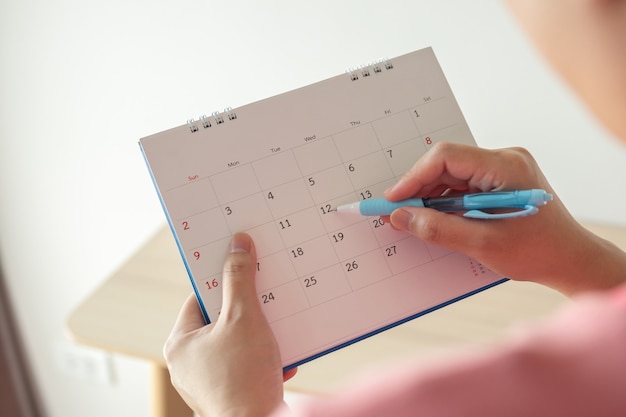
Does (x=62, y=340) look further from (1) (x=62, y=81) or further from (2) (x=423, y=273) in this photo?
(2) (x=423, y=273)

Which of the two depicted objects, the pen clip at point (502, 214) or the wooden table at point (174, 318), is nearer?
the pen clip at point (502, 214)

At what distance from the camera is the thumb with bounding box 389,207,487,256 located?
2.37 ft

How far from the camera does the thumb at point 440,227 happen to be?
2.37 feet

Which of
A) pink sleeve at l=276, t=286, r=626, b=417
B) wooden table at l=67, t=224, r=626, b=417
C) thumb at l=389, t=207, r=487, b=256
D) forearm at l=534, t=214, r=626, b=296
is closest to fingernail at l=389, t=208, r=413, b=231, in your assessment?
thumb at l=389, t=207, r=487, b=256

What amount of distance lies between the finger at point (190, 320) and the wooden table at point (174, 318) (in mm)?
278

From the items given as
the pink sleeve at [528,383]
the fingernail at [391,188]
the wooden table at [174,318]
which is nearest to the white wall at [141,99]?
the wooden table at [174,318]

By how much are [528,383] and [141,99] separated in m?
1.25

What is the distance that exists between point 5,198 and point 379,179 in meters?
1.16

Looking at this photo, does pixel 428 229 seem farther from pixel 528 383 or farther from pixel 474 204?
pixel 528 383

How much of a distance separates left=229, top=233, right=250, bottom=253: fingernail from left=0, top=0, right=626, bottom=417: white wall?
22.8 inches

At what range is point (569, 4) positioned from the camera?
1.17 ft

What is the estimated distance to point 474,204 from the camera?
0.71 m

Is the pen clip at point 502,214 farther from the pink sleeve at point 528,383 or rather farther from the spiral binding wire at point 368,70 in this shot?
the pink sleeve at point 528,383

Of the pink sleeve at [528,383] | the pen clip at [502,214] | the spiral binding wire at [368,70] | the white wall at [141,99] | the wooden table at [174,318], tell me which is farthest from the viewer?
the white wall at [141,99]
